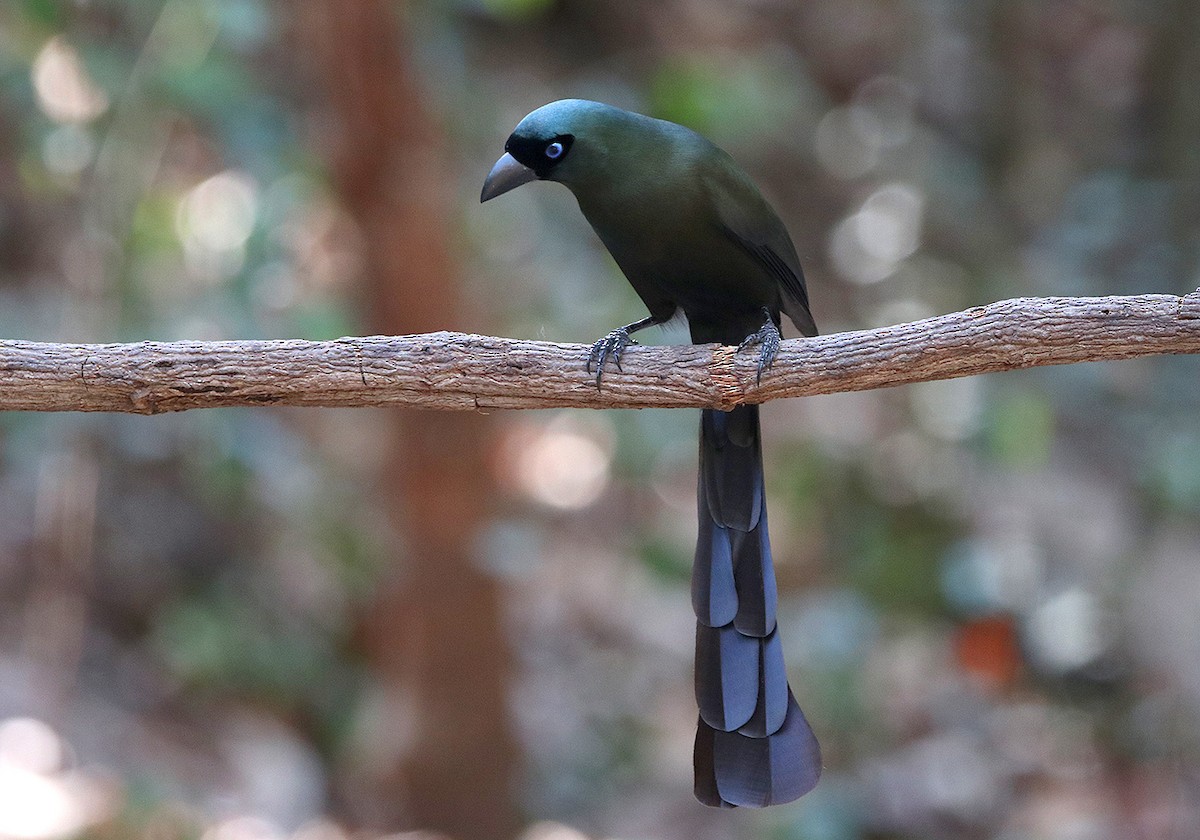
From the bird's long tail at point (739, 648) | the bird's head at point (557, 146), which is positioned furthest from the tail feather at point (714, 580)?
the bird's head at point (557, 146)

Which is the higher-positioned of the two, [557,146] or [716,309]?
[557,146]

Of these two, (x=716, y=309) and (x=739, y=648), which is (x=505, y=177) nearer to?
(x=716, y=309)

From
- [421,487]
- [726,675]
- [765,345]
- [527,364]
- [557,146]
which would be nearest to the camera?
[527,364]

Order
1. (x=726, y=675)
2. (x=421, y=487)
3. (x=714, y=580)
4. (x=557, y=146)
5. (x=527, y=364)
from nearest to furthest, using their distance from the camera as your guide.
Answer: (x=527, y=364) < (x=557, y=146) < (x=726, y=675) < (x=714, y=580) < (x=421, y=487)

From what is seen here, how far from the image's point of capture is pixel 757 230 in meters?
3.05

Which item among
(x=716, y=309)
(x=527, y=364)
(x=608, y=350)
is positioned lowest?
(x=527, y=364)

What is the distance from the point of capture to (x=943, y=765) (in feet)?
17.5

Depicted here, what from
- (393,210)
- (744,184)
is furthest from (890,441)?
(744,184)

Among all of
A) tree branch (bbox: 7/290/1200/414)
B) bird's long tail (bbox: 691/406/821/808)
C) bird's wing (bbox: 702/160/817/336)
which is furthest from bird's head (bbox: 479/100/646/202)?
bird's long tail (bbox: 691/406/821/808)

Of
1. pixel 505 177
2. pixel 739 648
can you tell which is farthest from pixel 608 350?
pixel 739 648

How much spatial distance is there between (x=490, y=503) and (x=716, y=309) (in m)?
2.13

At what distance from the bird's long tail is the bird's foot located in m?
0.47

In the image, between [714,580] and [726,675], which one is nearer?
[726,675]

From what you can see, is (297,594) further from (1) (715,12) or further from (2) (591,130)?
(1) (715,12)
